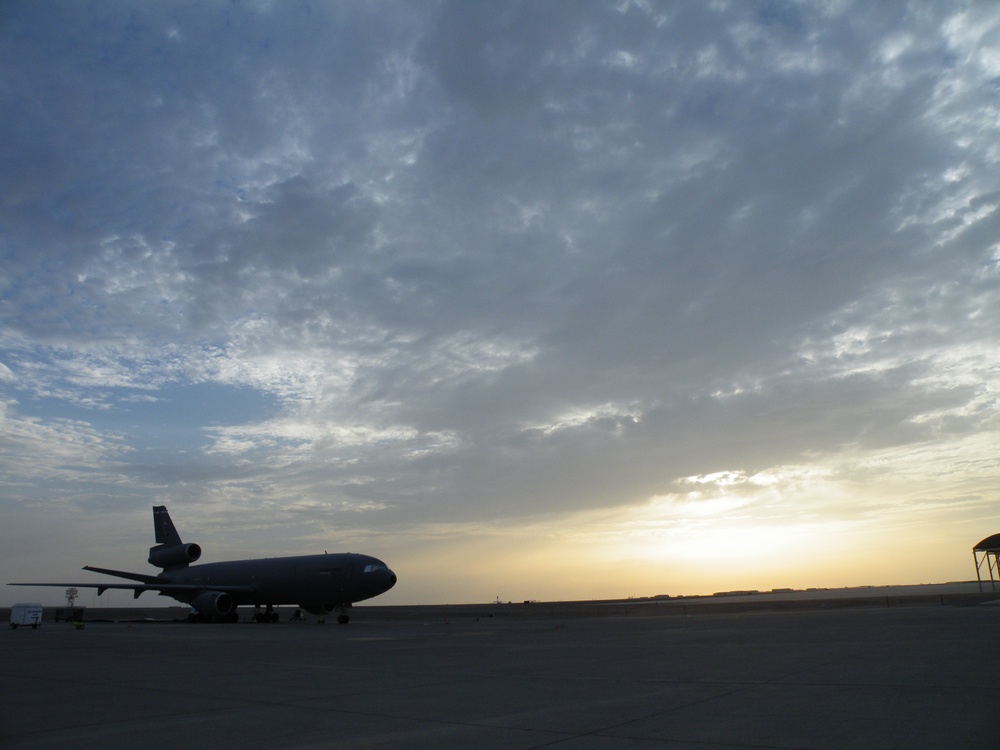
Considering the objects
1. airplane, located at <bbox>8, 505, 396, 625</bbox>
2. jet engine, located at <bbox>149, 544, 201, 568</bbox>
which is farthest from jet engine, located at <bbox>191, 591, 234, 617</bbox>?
jet engine, located at <bbox>149, 544, 201, 568</bbox>

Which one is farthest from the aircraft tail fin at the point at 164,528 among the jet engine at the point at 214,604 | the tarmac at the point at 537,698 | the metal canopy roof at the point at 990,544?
the metal canopy roof at the point at 990,544

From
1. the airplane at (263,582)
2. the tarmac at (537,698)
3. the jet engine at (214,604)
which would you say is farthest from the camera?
the jet engine at (214,604)

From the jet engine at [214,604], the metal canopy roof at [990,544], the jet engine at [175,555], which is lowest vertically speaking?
the jet engine at [214,604]

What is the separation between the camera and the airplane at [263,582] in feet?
155

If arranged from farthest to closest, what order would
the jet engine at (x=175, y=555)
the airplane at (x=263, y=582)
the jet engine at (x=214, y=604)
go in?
the jet engine at (x=175, y=555) < the jet engine at (x=214, y=604) < the airplane at (x=263, y=582)

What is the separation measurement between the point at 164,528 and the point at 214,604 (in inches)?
892

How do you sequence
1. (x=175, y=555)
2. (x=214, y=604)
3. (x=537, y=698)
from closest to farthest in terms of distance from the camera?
(x=537, y=698), (x=214, y=604), (x=175, y=555)

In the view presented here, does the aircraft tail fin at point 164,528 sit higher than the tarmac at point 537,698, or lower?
higher

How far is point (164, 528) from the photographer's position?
69.7 m

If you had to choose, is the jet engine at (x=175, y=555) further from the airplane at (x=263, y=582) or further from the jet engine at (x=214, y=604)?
the jet engine at (x=214, y=604)

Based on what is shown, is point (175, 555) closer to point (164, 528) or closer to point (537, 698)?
point (164, 528)

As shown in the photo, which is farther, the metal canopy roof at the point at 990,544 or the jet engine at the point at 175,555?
the jet engine at the point at 175,555

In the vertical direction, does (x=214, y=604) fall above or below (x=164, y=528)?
below

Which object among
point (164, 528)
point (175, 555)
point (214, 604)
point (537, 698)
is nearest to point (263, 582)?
point (214, 604)
